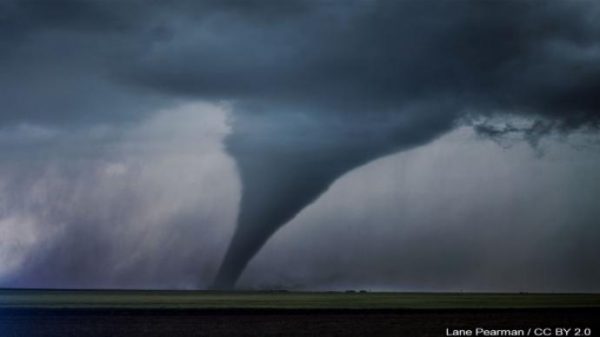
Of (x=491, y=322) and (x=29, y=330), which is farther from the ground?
(x=491, y=322)

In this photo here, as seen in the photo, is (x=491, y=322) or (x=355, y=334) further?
(x=491, y=322)

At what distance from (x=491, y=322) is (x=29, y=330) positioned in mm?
29320

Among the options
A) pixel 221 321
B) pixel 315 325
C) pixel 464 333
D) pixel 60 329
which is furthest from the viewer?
pixel 221 321

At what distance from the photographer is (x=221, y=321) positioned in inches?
1932

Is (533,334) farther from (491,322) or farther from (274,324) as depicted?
(274,324)

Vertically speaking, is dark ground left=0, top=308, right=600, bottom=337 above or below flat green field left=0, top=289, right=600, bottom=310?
below

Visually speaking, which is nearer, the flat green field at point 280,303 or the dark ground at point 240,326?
the dark ground at point 240,326

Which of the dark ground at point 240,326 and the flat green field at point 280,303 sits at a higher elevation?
the flat green field at point 280,303

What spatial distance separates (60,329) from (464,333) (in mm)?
23120

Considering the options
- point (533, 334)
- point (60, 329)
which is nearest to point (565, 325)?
point (533, 334)

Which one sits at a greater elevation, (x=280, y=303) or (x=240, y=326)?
(x=280, y=303)

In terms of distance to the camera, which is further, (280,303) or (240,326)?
(280,303)

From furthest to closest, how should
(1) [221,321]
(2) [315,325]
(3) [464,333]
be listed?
(1) [221,321], (2) [315,325], (3) [464,333]

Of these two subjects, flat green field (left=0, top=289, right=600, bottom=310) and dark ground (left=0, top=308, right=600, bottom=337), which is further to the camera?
flat green field (left=0, top=289, right=600, bottom=310)
